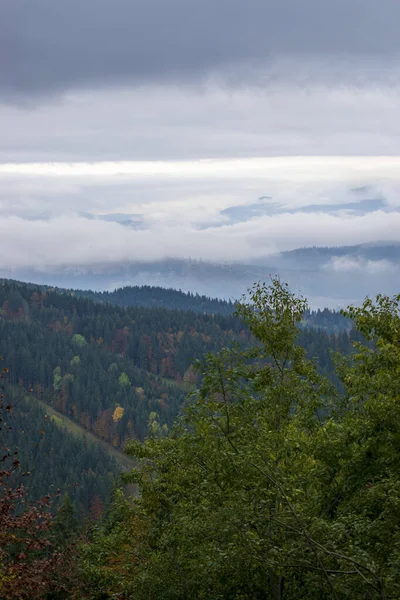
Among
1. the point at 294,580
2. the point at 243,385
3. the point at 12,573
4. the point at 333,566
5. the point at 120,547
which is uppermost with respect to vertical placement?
the point at 243,385

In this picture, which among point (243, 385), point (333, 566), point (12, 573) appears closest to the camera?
point (333, 566)

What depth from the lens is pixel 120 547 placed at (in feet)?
106

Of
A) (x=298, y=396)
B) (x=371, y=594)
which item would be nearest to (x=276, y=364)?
(x=298, y=396)

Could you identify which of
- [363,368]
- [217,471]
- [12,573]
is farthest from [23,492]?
[363,368]

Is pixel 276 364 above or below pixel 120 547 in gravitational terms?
above

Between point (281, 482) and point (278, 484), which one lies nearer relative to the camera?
point (278, 484)

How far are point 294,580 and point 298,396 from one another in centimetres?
790

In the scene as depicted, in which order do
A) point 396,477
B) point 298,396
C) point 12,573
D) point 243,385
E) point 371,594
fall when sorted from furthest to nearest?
1. point 298,396
2. point 12,573
3. point 243,385
4. point 396,477
5. point 371,594

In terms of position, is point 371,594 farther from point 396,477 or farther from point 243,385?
point 243,385

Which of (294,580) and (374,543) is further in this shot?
(294,580)

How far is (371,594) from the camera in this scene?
40.8ft

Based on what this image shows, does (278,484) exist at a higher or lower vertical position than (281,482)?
higher

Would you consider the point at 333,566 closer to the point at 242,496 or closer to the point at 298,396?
the point at 242,496

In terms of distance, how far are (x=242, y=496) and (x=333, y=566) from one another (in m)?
2.21
